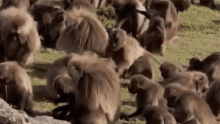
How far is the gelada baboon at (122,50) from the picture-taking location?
292 inches

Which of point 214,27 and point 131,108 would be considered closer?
point 131,108

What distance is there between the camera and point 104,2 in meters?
11.6

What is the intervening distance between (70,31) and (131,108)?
5.14 feet

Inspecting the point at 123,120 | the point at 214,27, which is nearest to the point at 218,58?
the point at 123,120

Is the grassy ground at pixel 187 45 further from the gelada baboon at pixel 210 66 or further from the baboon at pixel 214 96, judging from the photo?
the baboon at pixel 214 96

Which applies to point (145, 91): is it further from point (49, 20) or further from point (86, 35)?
point (49, 20)

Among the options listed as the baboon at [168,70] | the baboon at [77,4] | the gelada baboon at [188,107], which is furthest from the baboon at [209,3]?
the gelada baboon at [188,107]

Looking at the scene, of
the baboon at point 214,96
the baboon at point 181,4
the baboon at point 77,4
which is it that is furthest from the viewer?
the baboon at point 181,4

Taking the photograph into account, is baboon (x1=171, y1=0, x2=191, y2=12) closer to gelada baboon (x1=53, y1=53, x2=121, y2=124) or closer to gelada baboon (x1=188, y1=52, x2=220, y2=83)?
gelada baboon (x1=188, y1=52, x2=220, y2=83)

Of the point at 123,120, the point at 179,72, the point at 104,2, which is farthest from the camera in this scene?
the point at 104,2

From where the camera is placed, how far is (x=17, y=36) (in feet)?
22.6

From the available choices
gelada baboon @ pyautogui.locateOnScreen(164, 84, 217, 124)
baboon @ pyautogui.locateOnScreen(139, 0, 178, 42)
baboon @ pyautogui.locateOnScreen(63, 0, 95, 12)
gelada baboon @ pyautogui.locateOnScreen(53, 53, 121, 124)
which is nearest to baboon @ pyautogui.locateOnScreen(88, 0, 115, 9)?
baboon @ pyautogui.locateOnScreen(139, 0, 178, 42)

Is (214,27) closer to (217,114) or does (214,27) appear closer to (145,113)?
(217,114)

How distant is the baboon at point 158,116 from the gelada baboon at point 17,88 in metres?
1.32
